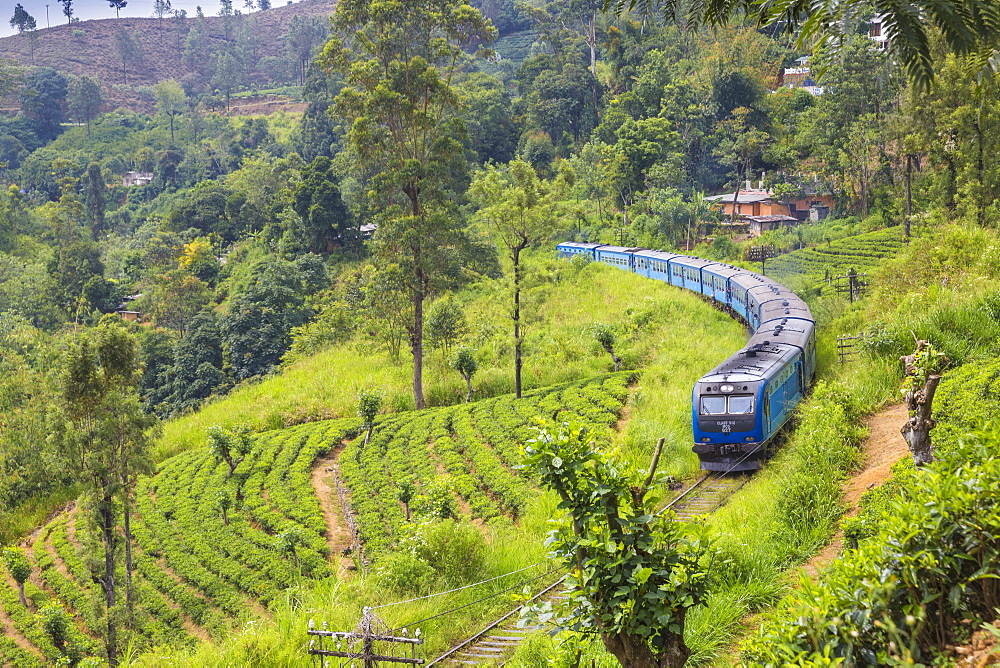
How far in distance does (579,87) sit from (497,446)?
140 feet

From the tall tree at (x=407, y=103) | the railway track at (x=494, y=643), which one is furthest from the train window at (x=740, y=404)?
the tall tree at (x=407, y=103)

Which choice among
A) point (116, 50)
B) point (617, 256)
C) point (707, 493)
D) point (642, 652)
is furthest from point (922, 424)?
point (116, 50)

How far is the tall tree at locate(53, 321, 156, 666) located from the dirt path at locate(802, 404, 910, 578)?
40.4ft

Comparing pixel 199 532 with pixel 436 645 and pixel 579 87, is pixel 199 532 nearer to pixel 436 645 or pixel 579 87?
pixel 436 645

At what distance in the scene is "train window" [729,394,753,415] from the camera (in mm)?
14484

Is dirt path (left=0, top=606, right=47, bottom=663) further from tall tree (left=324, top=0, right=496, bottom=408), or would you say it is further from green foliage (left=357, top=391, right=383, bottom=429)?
tall tree (left=324, top=0, right=496, bottom=408)

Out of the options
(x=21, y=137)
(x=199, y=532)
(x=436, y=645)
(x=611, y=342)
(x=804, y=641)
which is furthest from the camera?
(x=21, y=137)

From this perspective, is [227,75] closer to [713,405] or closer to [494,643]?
[713,405]

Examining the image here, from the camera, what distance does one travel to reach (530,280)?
21.4m

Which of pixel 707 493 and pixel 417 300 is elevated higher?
pixel 417 300

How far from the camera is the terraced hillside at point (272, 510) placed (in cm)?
1558

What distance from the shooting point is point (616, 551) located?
5688 mm

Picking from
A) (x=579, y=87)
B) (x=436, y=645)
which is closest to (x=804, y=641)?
(x=436, y=645)

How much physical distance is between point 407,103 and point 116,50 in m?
126
